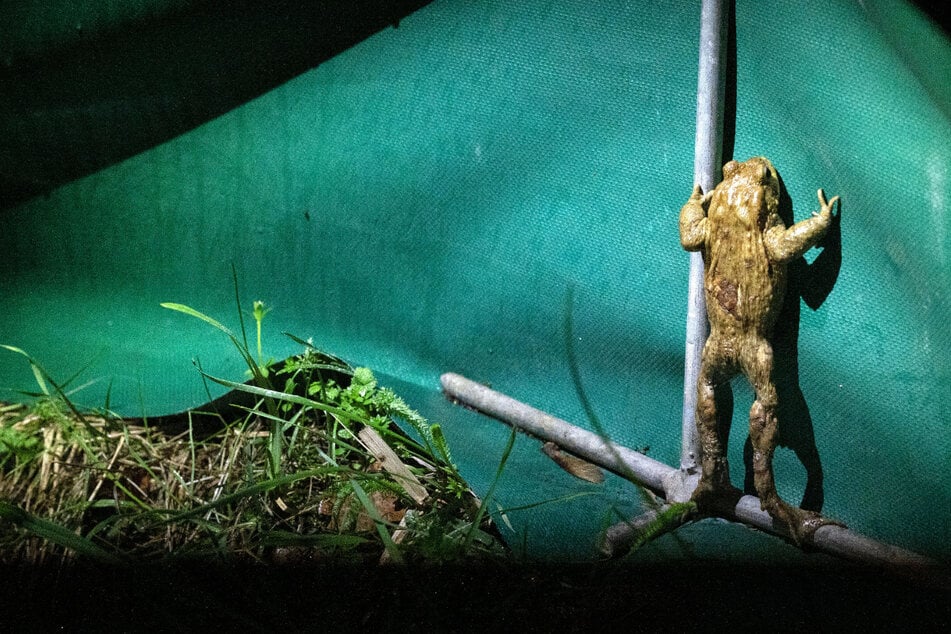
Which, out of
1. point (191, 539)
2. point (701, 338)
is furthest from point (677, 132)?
point (191, 539)

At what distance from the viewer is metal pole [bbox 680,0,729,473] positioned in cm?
176

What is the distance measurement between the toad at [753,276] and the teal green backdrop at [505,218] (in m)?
0.10

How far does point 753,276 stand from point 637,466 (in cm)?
59

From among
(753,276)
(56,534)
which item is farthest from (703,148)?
(56,534)

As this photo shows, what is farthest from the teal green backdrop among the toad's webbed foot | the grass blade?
the grass blade

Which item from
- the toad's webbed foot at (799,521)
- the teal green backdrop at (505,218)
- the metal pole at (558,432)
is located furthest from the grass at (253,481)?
the toad's webbed foot at (799,521)

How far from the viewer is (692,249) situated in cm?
176

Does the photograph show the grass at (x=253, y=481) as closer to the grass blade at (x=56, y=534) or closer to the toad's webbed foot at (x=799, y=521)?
the grass blade at (x=56, y=534)

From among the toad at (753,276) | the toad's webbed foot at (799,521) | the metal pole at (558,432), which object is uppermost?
the toad at (753,276)

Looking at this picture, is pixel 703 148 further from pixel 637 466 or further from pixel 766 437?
pixel 637 466

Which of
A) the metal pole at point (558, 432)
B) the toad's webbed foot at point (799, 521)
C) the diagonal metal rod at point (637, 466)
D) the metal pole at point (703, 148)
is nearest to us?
the diagonal metal rod at point (637, 466)

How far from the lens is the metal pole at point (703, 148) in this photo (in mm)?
1762

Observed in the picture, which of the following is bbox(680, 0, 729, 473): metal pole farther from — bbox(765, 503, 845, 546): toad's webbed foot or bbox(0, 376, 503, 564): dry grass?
bbox(0, 376, 503, 564): dry grass

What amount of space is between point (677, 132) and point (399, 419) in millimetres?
1060
